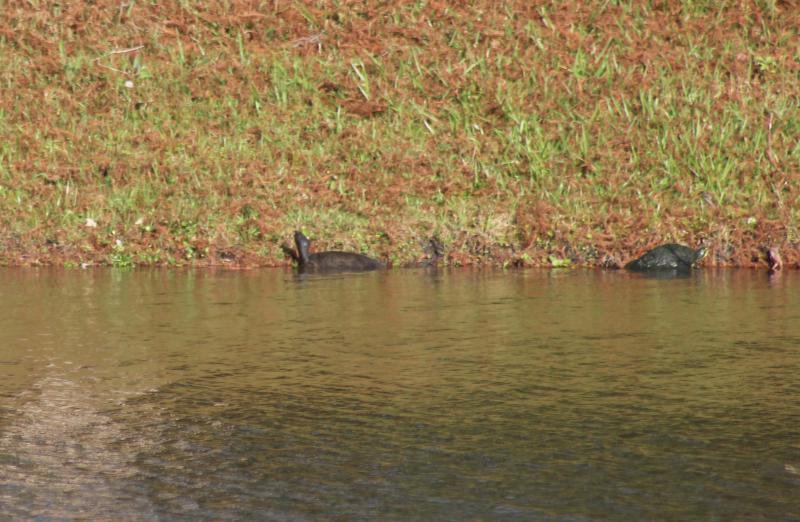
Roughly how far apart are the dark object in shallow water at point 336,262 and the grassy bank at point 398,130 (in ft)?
1.88

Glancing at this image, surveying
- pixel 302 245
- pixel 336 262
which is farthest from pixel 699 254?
pixel 302 245

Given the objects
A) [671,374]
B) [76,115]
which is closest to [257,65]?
[76,115]

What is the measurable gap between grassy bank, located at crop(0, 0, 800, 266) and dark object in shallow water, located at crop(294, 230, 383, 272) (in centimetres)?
57

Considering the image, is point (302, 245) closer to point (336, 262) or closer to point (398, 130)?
point (336, 262)

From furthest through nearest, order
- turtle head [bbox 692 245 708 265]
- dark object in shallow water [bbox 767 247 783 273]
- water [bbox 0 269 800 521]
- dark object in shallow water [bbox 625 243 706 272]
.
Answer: turtle head [bbox 692 245 708 265], dark object in shallow water [bbox 625 243 706 272], dark object in shallow water [bbox 767 247 783 273], water [bbox 0 269 800 521]

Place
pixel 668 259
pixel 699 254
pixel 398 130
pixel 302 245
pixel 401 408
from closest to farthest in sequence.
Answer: pixel 401 408 → pixel 668 259 → pixel 699 254 → pixel 302 245 → pixel 398 130

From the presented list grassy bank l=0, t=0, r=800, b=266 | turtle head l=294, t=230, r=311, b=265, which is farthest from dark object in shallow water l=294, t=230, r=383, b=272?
grassy bank l=0, t=0, r=800, b=266

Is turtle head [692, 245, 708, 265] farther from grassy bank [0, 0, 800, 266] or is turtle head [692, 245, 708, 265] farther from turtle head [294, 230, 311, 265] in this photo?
turtle head [294, 230, 311, 265]

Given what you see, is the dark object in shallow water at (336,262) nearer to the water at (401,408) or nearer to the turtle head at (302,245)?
the turtle head at (302,245)

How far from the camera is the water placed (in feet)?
16.3

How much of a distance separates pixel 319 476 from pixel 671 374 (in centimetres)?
344

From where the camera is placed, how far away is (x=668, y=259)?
54.0 ft

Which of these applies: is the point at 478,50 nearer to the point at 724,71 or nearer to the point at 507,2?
the point at 507,2

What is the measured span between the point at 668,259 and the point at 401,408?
10346mm
